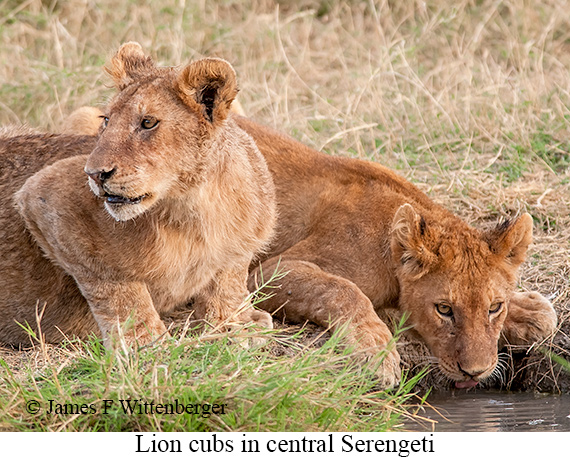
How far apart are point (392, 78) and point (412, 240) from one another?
4.96 metres

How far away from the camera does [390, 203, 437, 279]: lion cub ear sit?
18.0ft

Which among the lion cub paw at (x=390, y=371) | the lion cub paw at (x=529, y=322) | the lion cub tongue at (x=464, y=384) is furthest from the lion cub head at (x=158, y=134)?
the lion cub paw at (x=529, y=322)

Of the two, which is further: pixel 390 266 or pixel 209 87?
pixel 390 266

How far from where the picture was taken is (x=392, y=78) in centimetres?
1016

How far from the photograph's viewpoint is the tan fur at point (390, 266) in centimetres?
539

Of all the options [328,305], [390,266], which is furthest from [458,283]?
[328,305]

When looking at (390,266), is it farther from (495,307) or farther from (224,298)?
(224,298)

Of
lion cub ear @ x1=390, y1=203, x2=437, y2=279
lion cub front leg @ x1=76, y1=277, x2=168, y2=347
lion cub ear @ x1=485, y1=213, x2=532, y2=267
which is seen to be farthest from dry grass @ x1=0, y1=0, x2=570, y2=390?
lion cub front leg @ x1=76, y1=277, x2=168, y2=347

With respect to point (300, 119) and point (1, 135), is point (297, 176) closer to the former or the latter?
point (1, 135)

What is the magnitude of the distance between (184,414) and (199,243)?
1.22 m

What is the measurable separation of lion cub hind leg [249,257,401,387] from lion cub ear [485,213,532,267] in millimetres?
828

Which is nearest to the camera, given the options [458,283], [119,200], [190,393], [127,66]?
[190,393]

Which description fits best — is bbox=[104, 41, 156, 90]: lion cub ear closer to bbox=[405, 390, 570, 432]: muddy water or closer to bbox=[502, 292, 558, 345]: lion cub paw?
bbox=[405, 390, 570, 432]: muddy water

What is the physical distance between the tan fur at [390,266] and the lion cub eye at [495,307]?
0.01 metres
